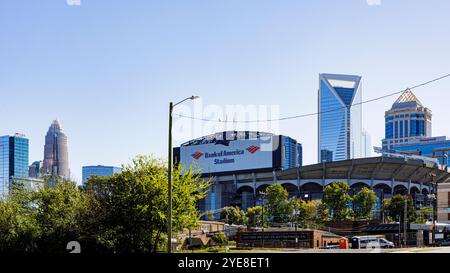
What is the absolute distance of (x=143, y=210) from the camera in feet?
151

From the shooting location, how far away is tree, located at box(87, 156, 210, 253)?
46.6m

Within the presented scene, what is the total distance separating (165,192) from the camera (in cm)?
4672

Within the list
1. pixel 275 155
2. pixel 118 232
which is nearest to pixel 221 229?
pixel 118 232

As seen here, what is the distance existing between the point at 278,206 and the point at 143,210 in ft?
265

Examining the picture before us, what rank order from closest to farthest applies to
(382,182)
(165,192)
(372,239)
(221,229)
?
(165,192) → (372,239) → (221,229) → (382,182)

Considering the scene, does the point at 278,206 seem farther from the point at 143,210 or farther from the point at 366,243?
the point at 143,210

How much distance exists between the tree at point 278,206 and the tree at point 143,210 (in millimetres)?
75235

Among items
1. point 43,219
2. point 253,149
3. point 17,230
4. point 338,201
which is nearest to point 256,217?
point 338,201

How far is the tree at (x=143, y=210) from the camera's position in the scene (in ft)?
153

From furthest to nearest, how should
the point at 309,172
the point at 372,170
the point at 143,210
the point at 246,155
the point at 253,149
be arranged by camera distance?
the point at 246,155 → the point at 253,149 → the point at 309,172 → the point at 372,170 → the point at 143,210
